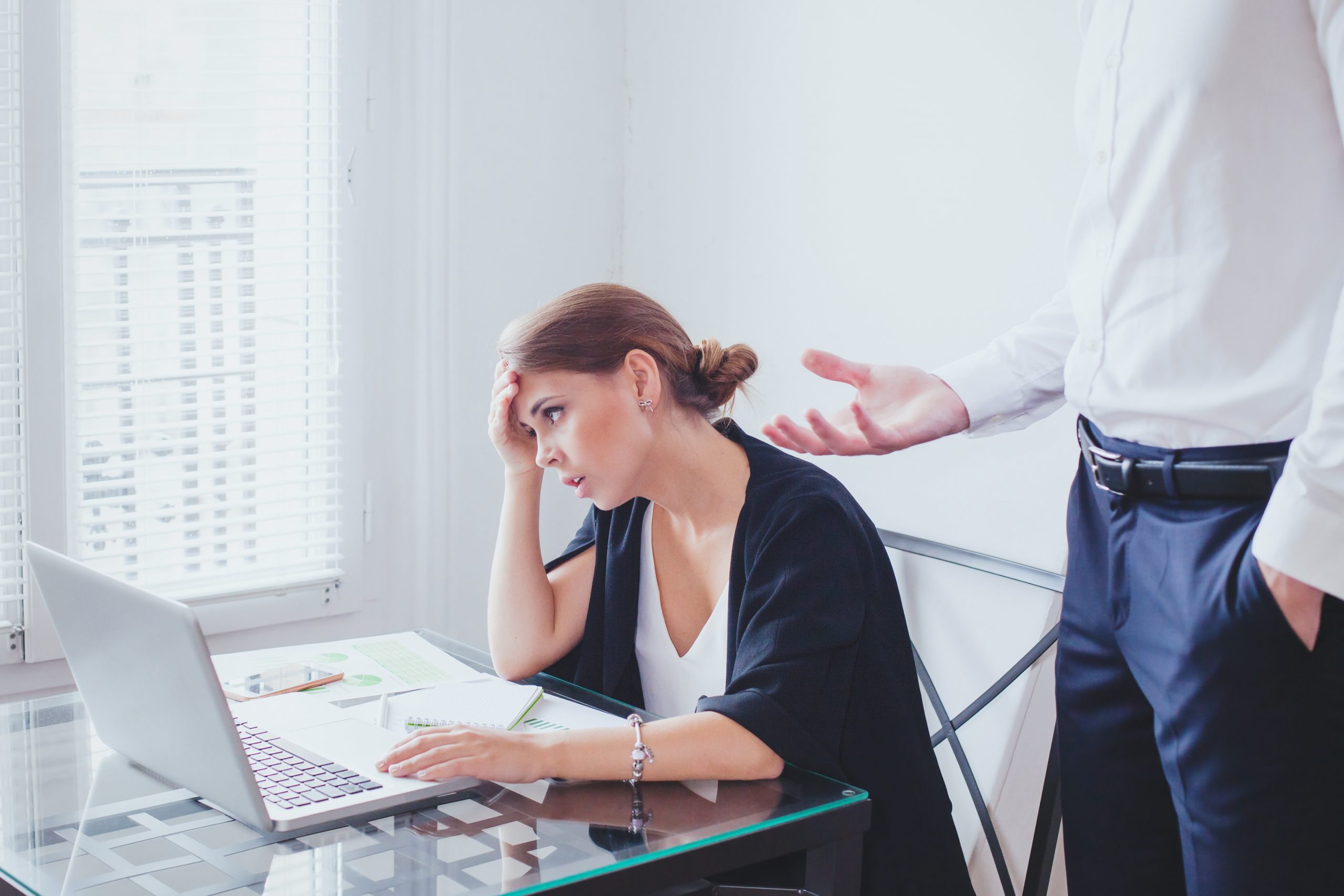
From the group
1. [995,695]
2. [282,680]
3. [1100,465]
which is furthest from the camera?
[995,695]

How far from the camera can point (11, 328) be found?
2.23 meters

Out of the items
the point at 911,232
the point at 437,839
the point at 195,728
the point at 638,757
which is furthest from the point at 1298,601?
the point at 911,232

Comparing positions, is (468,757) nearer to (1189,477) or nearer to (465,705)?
(465,705)

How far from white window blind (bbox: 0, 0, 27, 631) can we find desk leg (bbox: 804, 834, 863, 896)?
68.3 inches

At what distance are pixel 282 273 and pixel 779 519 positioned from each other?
60.7 inches

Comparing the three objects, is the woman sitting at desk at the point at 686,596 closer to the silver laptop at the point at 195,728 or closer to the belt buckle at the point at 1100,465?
the silver laptop at the point at 195,728

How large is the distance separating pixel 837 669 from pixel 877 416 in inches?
11.8

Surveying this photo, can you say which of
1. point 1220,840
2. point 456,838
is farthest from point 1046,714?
point 456,838

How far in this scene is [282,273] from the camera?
2.56m

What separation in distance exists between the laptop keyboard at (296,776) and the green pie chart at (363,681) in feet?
0.67

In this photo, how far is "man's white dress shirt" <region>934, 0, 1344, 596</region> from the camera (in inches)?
38.9

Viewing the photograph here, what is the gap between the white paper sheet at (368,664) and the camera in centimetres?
148

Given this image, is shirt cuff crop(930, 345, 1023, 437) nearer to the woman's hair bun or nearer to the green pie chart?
the woman's hair bun

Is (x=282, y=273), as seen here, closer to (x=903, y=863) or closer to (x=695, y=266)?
(x=695, y=266)
